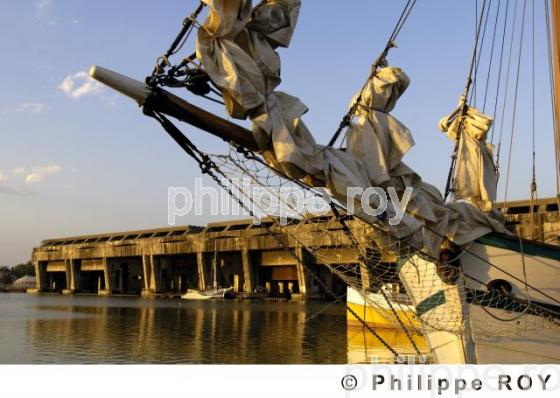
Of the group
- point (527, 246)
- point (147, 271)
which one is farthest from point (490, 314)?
point (147, 271)

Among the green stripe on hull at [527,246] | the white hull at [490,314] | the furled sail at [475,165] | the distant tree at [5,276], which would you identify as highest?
the furled sail at [475,165]

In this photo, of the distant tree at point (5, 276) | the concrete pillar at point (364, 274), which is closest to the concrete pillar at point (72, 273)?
the distant tree at point (5, 276)

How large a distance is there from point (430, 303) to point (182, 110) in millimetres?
4852

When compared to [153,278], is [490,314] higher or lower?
higher

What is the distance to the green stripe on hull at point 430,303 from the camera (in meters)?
8.96

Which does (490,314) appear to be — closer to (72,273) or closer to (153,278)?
(153,278)

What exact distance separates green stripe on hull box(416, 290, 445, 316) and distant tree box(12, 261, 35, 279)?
11918 centimetres

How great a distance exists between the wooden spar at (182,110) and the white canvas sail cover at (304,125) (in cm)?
22

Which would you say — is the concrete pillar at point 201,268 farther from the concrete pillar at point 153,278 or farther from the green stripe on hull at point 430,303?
the green stripe on hull at point 430,303

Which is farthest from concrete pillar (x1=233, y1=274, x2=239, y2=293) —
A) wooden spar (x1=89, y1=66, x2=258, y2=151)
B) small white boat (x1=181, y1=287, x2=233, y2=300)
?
wooden spar (x1=89, y1=66, x2=258, y2=151)

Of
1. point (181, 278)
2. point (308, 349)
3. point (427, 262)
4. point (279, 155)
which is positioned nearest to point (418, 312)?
point (427, 262)

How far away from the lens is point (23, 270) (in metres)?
121

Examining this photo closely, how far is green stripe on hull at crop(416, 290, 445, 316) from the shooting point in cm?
896

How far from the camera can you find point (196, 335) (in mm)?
22406
